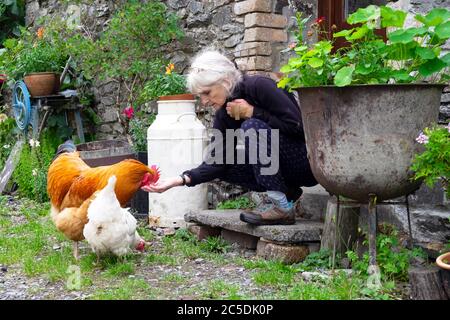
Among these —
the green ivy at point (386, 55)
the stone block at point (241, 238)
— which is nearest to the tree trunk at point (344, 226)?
the stone block at point (241, 238)

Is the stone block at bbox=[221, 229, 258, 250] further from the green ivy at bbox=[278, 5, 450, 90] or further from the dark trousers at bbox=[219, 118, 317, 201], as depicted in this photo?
the green ivy at bbox=[278, 5, 450, 90]

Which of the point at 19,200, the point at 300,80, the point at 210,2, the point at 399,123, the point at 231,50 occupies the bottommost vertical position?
the point at 19,200

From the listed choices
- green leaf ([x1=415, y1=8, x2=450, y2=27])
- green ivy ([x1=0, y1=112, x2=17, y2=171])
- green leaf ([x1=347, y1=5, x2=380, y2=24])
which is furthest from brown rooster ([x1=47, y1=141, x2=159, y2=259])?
green ivy ([x1=0, y1=112, x2=17, y2=171])

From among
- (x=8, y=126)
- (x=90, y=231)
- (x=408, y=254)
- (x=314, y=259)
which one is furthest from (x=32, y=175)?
(x=408, y=254)

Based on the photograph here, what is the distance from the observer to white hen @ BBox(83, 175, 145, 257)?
334cm

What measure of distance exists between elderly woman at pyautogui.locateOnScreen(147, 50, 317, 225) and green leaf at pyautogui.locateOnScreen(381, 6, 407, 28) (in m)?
0.93

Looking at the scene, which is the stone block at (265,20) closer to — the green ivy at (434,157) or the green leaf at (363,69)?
the green leaf at (363,69)

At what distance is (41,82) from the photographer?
6711 millimetres

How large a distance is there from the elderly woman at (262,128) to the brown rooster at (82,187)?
111 mm

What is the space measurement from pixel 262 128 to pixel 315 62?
0.82 metres

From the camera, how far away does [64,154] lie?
13.1 feet

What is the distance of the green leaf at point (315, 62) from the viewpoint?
2697 millimetres

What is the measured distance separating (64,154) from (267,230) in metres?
1.44

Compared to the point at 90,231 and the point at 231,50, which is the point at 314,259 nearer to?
the point at 90,231
